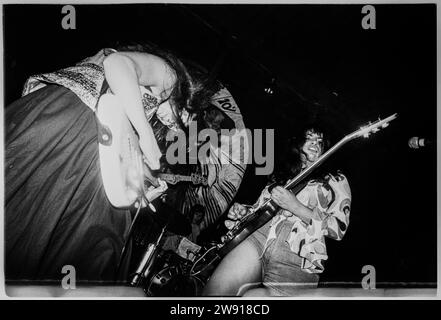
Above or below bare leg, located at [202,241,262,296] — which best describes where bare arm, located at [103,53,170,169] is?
above

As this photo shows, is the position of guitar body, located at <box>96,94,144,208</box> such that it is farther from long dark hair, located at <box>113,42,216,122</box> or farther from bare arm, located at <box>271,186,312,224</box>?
bare arm, located at <box>271,186,312,224</box>

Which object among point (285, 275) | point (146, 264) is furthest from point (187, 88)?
point (285, 275)

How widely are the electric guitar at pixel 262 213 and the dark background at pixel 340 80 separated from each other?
4 centimetres

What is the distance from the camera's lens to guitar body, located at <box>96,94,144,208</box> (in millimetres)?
→ 2551

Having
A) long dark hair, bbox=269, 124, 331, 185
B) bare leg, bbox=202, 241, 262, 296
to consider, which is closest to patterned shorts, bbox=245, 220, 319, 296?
bare leg, bbox=202, 241, 262, 296

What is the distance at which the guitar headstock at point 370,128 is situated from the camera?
8.43 feet

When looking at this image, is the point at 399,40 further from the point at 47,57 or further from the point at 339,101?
the point at 47,57

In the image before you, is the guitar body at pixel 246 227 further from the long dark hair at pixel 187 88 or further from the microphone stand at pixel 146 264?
the long dark hair at pixel 187 88

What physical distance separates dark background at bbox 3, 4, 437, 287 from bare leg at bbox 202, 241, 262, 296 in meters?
0.33

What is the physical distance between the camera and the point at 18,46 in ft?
8.42

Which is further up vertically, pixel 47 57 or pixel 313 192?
pixel 47 57
